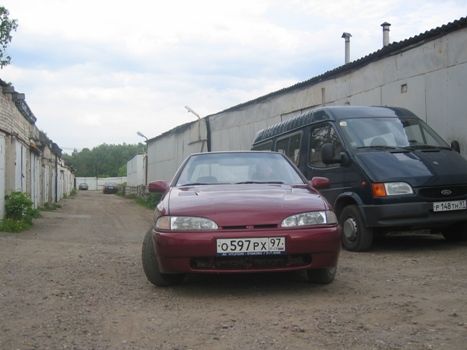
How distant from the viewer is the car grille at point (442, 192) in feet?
23.7

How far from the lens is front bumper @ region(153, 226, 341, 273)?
4.69 m

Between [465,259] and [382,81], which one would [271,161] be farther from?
[382,81]

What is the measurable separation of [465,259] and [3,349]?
5273 mm

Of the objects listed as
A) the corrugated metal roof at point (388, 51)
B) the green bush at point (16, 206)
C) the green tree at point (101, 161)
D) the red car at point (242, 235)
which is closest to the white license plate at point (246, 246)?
the red car at point (242, 235)

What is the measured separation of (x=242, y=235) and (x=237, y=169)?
5.12ft

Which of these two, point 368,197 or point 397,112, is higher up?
point 397,112

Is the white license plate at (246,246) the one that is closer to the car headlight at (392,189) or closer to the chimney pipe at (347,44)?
the car headlight at (392,189)

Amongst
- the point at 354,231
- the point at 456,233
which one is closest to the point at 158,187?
the point at 354,231

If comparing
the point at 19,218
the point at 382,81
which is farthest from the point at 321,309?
the point at 19,218

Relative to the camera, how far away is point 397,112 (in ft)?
28.4

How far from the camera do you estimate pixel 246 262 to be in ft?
15.6

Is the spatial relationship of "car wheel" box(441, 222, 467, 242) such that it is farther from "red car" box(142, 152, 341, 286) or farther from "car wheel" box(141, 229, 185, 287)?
"car wheel" box(141, 229, 185, 287)

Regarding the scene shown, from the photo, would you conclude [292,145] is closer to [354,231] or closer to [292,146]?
[292,146]

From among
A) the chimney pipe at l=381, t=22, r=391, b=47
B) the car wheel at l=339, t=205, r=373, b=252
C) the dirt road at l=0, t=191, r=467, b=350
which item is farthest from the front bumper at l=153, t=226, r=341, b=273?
the chimney pipe at l=381, t=22, r=391, b=47
